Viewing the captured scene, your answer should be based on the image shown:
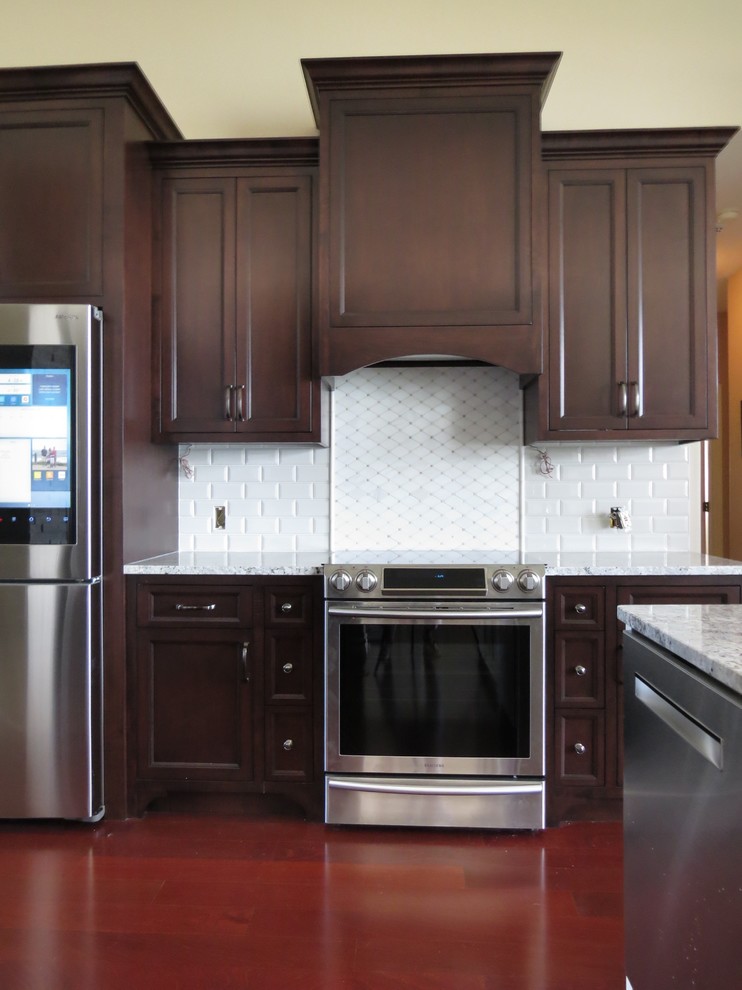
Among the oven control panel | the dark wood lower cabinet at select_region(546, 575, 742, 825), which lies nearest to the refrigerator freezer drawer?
the oven control panel

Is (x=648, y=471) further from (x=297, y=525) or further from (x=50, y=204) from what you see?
(x=50, y=204)

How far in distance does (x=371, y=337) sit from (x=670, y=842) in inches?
77.9

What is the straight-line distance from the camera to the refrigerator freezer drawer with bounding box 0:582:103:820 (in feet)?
7.89

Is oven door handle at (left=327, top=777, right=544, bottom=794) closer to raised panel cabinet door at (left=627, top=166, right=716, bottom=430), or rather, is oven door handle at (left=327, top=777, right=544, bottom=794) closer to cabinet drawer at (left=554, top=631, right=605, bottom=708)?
cabinet drawer at (left=554, top=631, right=605, bottom=708)

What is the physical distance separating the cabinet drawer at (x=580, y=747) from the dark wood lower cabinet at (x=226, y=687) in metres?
0.93

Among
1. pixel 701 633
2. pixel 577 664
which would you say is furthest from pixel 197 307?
pixel 701 633

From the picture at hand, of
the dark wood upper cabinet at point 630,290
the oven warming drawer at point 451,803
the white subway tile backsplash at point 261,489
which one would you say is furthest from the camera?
the white subway tile backsplash at point 261,489

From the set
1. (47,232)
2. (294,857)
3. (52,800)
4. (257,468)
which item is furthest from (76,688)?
(47,232)

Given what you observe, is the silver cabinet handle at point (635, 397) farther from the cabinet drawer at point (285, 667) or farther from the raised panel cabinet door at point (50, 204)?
the raised panel cabinet door at point (50, 204)

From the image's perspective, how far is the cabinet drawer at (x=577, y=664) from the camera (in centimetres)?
246

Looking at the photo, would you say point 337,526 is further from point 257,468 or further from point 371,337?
point 371,337

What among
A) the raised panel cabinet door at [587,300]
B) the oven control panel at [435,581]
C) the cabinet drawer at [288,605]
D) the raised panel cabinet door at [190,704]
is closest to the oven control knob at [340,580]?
the oven control panel at [435,581]

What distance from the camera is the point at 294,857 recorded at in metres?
2.24

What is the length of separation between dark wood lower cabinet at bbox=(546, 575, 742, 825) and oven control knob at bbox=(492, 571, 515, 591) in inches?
7.0
